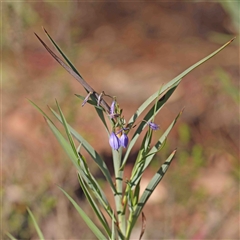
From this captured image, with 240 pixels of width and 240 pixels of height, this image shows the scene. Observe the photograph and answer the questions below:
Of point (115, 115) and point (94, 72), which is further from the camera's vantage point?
point (94, 72)

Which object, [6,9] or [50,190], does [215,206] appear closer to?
[50,190]

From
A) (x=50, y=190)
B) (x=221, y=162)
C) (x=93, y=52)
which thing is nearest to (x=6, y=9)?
(x=50, y=190)

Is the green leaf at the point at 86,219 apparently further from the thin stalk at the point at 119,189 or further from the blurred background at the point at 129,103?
the blurred background at the point at 129,103

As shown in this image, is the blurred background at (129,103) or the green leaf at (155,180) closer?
the green leaf at (155,180)

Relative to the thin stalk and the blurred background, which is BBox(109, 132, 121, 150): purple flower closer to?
the thin stalk

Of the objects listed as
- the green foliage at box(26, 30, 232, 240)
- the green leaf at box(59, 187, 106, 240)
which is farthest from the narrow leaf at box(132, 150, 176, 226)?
the green leaf at box(59, 187, 106, 240)

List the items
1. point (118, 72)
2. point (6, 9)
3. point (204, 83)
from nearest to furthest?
point (6, 9)
point (204, 83)
point (118, 72)

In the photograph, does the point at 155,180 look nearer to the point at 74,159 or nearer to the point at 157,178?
the point at 157,178

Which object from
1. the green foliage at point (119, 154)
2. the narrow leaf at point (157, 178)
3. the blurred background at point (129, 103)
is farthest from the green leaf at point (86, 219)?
the blurred background at point (129, 103)

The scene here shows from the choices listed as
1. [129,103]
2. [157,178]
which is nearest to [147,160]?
[157,178]
